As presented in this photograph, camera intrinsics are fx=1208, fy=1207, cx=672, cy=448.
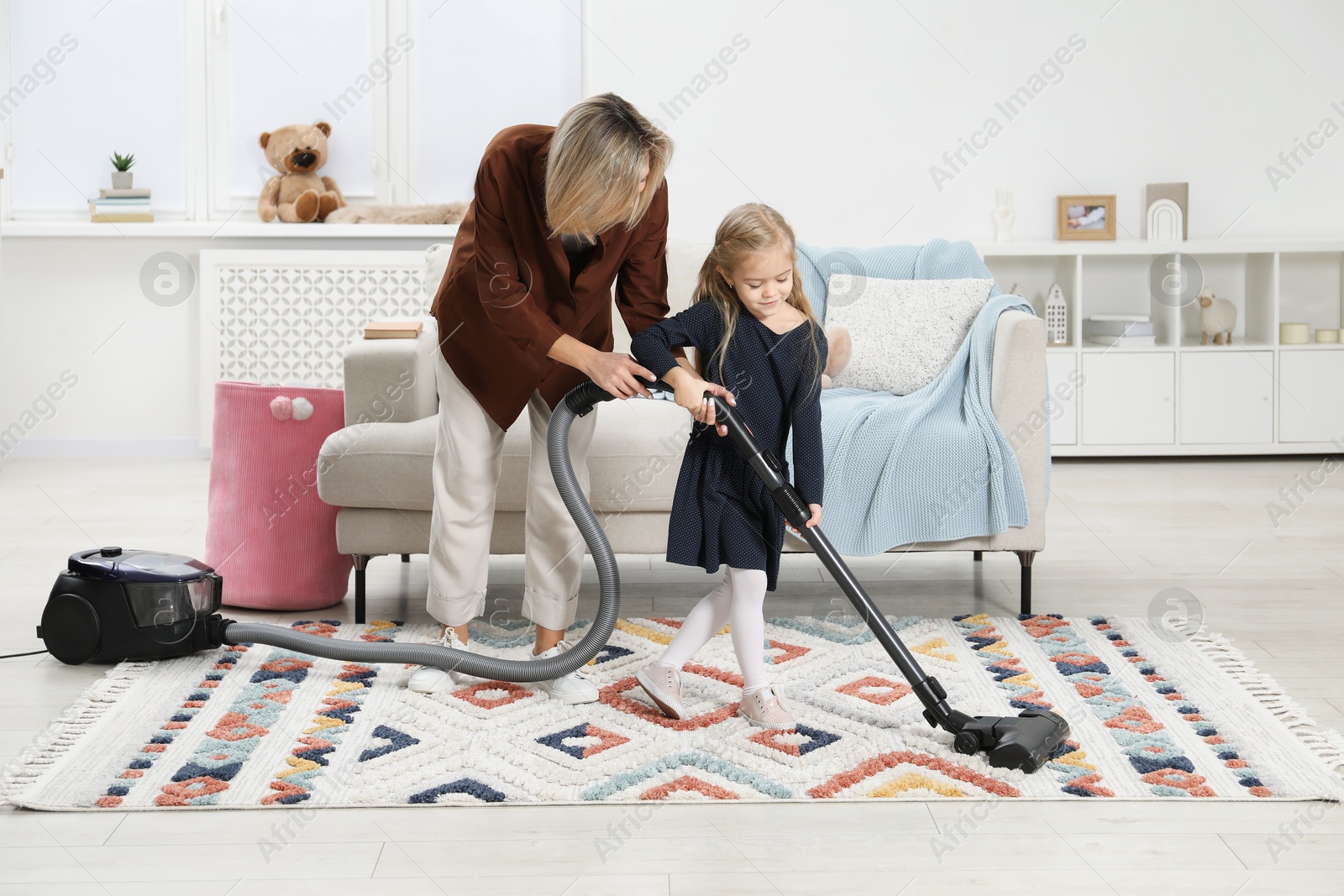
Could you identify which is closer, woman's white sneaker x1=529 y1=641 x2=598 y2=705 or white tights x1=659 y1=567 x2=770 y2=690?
white tights x1=659 y1=567 x2=770 y2=690

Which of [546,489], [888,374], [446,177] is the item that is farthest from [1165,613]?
[446,177]

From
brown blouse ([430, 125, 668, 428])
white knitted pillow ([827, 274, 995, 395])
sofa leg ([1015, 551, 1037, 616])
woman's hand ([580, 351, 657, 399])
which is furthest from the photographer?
white knitted pillow ([827, 274, 995, 395])

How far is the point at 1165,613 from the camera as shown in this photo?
2.44m

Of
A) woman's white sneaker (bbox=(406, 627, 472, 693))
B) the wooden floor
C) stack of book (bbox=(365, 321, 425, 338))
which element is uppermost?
stack of book (bbox=(365, 321, 425, 338))

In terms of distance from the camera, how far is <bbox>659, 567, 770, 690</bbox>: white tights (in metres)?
1.81

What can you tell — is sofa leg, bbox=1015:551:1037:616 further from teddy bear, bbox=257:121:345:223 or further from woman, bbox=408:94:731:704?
teddy bear, bbox=257:121:345:223

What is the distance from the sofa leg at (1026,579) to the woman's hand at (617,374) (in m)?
1.05

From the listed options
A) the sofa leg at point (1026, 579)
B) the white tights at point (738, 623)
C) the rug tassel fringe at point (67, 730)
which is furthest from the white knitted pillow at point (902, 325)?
the rug tassel fringe at point (67, 730)

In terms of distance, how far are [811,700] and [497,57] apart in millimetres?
3333

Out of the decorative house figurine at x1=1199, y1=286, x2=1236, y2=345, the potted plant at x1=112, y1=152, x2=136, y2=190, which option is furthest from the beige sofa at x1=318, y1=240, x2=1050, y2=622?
the potted plant at x1=112, y1=152, x2=136, y2=190

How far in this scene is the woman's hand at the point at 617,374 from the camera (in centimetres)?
170

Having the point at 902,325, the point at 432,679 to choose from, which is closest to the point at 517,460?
the point at 432,679

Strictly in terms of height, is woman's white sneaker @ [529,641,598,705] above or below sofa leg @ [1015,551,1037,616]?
below

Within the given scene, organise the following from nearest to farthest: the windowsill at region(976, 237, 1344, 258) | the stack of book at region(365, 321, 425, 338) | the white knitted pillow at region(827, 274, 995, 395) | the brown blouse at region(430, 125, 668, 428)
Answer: the brown blouse at region(430, 125, 668, 428)
the stack of book at region(365, 321, 425, 338)
the white knitted pillow at region(827, 274, 995, 395)
the windowsill at region(976, 237, 1344, 258)
